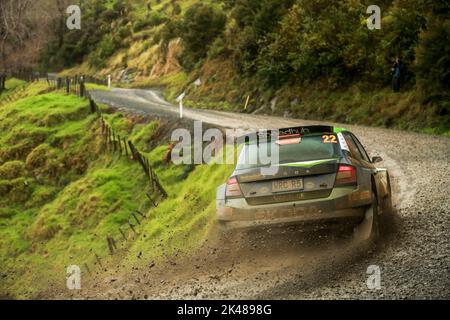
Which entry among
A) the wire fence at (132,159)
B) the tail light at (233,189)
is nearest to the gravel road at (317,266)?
the tail light at (233,189)

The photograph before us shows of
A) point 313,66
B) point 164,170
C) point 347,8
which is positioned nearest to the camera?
point 164,170

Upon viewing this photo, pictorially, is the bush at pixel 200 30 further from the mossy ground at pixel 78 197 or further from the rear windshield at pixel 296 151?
the rear windshield at pixel 296 151

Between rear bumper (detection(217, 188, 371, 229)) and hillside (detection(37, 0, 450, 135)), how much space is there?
12880 mm

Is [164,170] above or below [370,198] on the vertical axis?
below

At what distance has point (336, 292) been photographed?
249 inches

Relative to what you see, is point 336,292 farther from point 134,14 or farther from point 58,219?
point 134,14

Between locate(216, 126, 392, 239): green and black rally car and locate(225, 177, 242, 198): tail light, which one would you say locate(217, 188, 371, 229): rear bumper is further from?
locate(225, 177, 242, 198): tail light

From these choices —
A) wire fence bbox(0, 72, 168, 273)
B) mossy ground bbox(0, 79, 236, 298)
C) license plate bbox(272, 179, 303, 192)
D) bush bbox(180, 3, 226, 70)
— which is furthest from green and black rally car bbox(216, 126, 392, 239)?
bush bbox(180, 3, 226, 70)

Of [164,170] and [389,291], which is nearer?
[389,291]

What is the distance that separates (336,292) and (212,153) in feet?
34.6

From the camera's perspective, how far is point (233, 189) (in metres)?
7.86

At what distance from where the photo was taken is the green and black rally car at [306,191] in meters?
7.39

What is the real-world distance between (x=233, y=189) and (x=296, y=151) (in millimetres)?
1013
